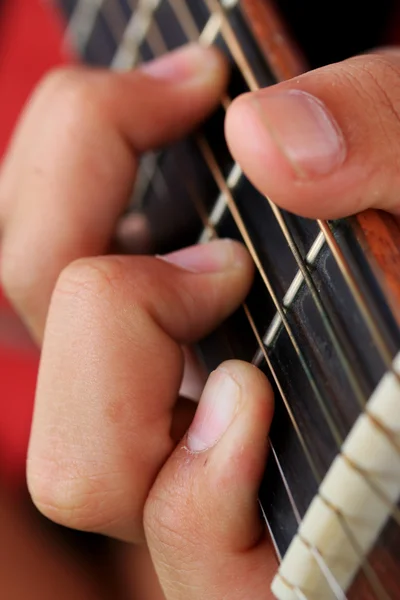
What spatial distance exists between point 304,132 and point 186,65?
0.24m

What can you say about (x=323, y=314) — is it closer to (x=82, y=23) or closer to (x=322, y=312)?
(x=322, y=312)

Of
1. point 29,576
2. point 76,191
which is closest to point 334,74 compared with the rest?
point 76,191

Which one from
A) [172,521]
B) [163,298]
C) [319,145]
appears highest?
[319,145]

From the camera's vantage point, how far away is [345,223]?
46 cm

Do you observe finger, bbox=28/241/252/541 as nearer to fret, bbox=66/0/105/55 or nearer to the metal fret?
the metal fret

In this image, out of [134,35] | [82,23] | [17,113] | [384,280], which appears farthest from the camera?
[17,113]

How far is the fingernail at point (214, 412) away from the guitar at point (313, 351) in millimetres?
28

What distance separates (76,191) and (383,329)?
382 mm

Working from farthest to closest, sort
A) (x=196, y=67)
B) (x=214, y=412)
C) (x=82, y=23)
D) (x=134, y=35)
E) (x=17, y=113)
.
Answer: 1. (x=17, y=113)
2. (x=82, y=23)
3. (x=134, y=35)
4. (x=196, y=67)
5. (x=214, y=412)

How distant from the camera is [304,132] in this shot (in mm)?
462

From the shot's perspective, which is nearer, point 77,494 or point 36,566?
point 77,494

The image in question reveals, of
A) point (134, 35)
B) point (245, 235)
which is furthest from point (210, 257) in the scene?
point (134, 35)

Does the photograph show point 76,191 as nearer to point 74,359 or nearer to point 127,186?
point 127,186

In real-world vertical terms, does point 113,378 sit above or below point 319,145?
below
